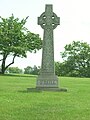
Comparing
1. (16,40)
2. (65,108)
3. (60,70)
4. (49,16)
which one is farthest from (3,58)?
(65,108)

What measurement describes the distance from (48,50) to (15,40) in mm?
33681

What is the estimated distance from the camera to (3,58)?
54.4m

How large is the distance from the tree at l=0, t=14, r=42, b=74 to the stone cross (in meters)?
Answer: 30.0

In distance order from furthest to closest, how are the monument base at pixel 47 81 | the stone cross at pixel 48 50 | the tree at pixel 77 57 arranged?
1. the tree at pixel 77 57
2. the stone cross at pixel 48 50
3. the monument base at pixel 47 81

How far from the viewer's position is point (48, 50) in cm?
2044

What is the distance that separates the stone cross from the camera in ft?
65.4

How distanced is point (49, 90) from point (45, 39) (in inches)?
114

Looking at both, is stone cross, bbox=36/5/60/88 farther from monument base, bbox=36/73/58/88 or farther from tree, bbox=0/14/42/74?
tree, bbox=0/14/42/74

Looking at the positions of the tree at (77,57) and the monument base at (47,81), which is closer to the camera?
the monument base at (47,81)

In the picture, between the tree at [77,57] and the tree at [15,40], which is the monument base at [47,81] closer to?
the tree at [15,40]

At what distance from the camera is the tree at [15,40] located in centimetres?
5181

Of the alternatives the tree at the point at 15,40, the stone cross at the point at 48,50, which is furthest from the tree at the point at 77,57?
the stone cross at the point at 48,50

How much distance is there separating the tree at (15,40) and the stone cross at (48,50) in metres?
30.0

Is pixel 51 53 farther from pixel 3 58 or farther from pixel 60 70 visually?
pixel 60 70
